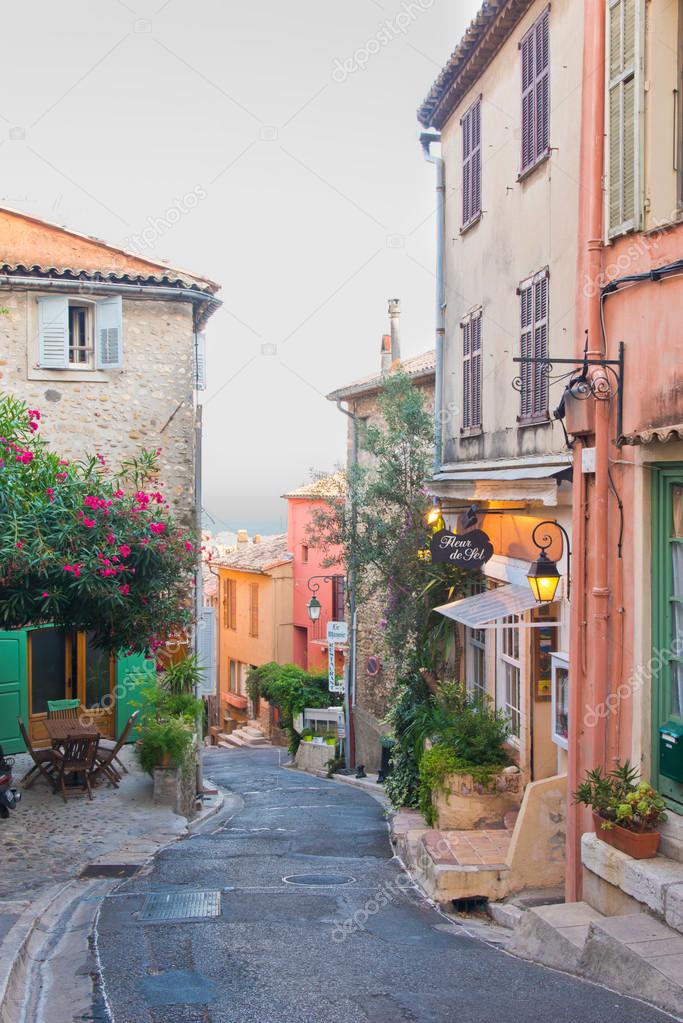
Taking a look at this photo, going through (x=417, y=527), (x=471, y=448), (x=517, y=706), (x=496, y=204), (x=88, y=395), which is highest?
(x=496, y=204)

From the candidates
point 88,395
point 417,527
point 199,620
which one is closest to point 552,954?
point 417,527

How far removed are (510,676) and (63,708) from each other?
7.35 metres

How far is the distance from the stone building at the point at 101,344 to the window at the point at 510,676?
7375mm

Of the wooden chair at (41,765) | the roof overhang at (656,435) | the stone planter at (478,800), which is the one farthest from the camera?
the wooden chair at (41,765)

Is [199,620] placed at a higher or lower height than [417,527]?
lower

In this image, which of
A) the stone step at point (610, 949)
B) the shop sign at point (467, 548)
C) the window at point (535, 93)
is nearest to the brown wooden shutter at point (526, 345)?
the window at point (535, 93)

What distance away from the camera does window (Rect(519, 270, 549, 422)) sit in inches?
409

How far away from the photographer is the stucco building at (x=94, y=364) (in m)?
17.0

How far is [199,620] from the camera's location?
58.2 ft

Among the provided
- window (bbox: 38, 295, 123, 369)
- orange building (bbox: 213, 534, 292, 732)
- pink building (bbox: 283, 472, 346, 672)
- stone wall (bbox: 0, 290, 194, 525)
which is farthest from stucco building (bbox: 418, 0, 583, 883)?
orange building (bbox: 213, 534, 292, 732)

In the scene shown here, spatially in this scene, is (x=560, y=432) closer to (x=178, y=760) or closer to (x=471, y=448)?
(x=471, y=448)

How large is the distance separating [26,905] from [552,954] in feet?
13.6

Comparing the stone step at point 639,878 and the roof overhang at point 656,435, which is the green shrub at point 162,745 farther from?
the roof overhang at point 656,435

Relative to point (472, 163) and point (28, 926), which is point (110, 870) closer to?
point (28, 926)
